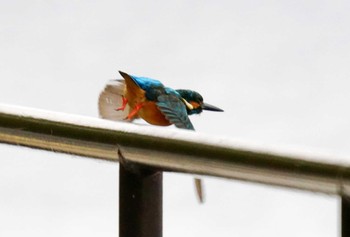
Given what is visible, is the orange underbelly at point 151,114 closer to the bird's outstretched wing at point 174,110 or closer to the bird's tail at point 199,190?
the bird's outstretched wing at point 174,110

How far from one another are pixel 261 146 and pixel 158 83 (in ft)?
4.03

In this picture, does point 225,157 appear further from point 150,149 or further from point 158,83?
point 158,83

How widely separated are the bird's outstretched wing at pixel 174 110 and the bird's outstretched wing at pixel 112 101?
0.23ft

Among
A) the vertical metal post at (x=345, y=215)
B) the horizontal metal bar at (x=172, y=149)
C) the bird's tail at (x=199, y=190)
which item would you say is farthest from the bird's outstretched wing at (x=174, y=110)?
the vertical metal post at (x=345, y=215)

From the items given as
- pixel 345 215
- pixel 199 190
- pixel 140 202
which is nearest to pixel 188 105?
pixel 199 190

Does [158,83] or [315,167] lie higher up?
[158,83]

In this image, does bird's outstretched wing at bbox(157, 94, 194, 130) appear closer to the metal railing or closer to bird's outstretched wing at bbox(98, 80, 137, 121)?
bird's outstretched wing at bbox(98, 80, 137, 121)

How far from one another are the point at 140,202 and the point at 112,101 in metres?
0.98

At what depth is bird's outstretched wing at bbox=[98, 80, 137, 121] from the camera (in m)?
1.30

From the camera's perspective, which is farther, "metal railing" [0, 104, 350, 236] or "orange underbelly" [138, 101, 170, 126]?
"orange underbelly" [138, 101, 170, 126]

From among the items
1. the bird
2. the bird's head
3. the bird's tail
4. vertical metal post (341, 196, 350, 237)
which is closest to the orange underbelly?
the bird

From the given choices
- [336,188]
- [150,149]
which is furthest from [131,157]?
[336,188]

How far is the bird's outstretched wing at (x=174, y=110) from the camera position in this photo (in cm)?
146

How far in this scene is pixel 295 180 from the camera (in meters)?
0.38
